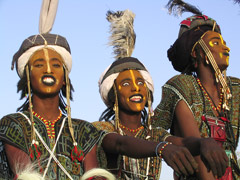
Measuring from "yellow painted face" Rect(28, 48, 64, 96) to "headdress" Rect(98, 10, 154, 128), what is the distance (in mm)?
992

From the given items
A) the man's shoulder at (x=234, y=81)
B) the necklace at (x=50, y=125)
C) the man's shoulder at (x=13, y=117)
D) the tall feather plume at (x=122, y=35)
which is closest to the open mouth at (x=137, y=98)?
the tall feather plume at (x=122, y=35)

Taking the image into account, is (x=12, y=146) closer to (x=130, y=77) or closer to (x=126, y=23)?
(x=130, y=77)

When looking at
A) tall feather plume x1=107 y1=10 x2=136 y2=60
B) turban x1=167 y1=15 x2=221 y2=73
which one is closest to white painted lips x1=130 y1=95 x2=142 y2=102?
tall feather plume x1=107 y1=10 x2=136 y2=60

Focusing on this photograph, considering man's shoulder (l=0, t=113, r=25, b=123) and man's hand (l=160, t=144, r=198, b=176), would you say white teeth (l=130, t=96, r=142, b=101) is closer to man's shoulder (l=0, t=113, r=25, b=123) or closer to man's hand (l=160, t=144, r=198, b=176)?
man's shoulder (l=0, t=113, r=25, b=123)

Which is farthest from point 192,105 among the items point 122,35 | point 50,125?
point 50,125

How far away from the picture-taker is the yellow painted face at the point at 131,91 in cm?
617

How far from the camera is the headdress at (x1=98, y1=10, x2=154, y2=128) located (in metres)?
6.40

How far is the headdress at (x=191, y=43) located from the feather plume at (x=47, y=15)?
171 cm

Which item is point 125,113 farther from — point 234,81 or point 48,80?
point 234,81

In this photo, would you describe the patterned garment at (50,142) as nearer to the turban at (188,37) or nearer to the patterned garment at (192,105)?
the patterned garment at (192,105)

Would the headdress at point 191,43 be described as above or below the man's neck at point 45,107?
above

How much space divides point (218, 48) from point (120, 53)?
130 cm

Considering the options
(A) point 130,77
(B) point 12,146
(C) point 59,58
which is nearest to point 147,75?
(A) point 130,77

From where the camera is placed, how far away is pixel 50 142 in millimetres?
5262
